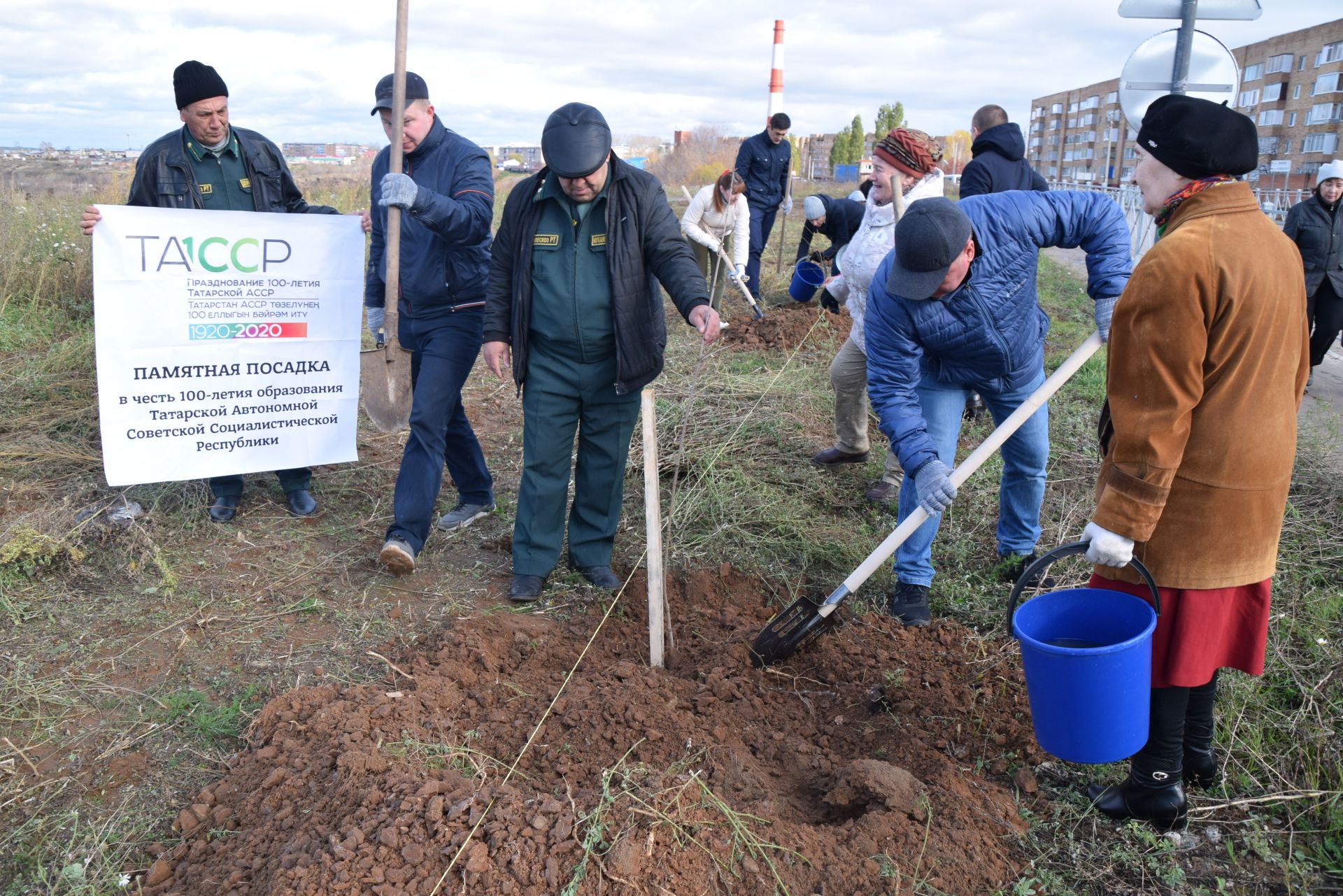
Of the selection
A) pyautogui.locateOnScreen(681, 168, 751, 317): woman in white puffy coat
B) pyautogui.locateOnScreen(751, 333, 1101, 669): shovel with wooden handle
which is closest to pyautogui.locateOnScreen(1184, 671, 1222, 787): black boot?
pyautogui.locateOnScreen(751, 333, 1101, 669): shovel with wooden handle

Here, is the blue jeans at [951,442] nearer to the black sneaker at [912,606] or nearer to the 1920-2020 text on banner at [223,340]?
the black sneaker at [912,606]

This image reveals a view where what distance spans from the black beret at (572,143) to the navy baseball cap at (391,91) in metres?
1.05

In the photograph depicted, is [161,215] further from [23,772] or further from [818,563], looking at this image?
[818,563]

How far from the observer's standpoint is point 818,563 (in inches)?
167

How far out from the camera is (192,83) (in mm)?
3990

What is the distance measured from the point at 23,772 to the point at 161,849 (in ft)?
2.20

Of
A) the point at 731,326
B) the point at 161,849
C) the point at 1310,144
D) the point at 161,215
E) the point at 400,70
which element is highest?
the point at 1310,144

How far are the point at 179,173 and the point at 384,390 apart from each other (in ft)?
4.29

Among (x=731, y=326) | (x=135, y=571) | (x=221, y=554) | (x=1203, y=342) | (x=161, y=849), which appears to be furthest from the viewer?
(x=731, y=326)

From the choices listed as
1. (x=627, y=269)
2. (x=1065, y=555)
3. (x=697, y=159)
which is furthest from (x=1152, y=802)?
(x=697, y=159)

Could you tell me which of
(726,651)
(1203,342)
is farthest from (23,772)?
(1203,342)

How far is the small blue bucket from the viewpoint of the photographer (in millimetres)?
2227

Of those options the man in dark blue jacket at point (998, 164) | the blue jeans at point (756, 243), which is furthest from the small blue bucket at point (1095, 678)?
the blue jeans at point (756, 243)

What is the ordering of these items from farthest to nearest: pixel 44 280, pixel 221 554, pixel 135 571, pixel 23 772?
1. pixel 44 280
2. pixel 221 554
3. pixel 135 571
4. pixel 23 772
